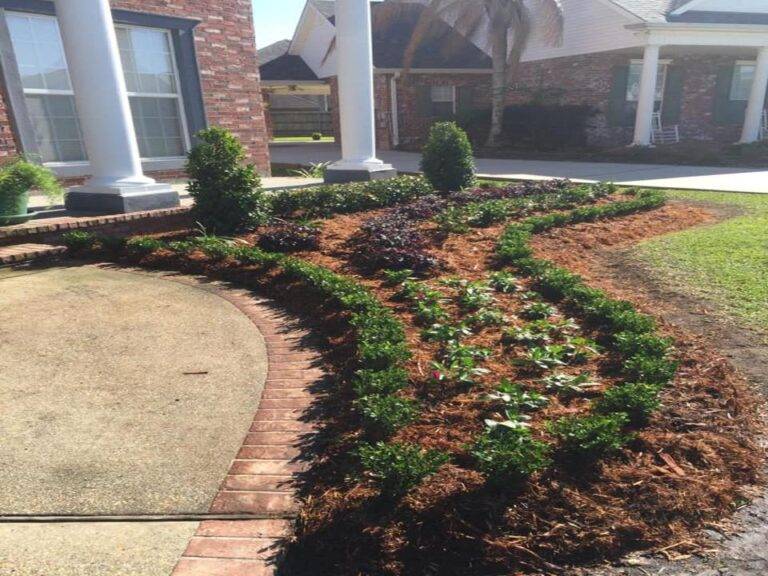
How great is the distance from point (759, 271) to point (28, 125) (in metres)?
10.4

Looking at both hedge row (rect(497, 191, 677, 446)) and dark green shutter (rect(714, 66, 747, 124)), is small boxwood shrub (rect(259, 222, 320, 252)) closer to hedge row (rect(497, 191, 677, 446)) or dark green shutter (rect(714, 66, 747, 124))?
hedge row (rect(497, 191, 677, 446))

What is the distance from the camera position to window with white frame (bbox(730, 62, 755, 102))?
65.2ft

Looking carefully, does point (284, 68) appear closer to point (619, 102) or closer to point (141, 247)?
point (619, 102)

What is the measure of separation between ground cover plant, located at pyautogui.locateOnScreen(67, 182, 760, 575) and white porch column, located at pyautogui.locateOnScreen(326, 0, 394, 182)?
5918 millimetres

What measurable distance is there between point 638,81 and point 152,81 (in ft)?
57.6

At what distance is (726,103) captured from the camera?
20.0 meters

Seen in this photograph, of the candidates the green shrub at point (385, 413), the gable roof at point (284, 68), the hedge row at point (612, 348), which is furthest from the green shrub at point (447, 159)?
the gable roof at point (284, 68)

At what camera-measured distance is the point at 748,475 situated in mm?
2264

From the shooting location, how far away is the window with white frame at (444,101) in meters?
23.2

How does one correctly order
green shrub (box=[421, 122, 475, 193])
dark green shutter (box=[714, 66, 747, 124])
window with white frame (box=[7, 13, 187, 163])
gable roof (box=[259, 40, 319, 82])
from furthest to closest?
gable roof (box=[259, 40, 319, 82])
dark green shutter (box=[714, 66, 747, 124])
green shrub (box=[421, 122, 475, 193])
window with white frame (box=[7, 13, 187, 163])

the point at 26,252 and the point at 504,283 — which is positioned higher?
the point at 26,252

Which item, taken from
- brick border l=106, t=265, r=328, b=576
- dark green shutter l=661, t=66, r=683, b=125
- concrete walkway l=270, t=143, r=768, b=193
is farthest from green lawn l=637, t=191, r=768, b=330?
dark green shutter l=661, t=66, r=683, b=125

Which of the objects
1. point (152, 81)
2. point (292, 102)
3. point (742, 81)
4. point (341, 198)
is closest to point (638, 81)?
point (742, 81)

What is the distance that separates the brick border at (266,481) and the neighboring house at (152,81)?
6856 millimetres
